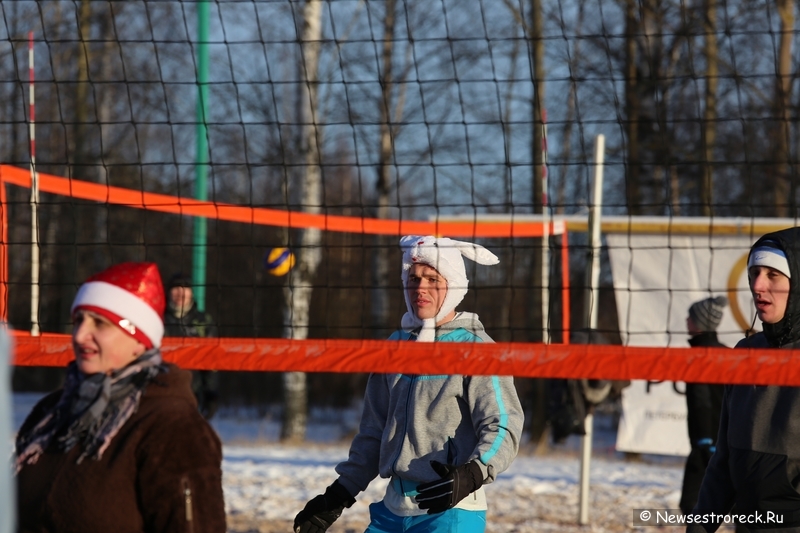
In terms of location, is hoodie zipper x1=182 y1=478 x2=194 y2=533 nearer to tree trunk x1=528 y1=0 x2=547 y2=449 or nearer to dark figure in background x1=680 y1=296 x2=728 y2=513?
dark figure in background x1=680 y1=296 x2=728 y2=513

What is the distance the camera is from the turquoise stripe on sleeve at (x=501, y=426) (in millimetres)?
3221

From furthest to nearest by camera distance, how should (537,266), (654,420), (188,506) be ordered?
1. (537,266)
2. (654,420)
3. (188,506)

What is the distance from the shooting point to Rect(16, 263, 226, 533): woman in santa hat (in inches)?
90.2

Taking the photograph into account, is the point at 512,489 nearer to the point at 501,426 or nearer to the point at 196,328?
the point at 196,328

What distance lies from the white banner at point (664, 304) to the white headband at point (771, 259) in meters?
5.24

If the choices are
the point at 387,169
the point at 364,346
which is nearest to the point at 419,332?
the point at 364,346

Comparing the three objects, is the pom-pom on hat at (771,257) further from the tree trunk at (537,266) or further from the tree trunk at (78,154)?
the tree trunk at (78,154)

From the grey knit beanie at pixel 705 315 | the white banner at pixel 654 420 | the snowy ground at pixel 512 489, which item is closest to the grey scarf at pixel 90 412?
the grey knit beanie at pixel 705 315

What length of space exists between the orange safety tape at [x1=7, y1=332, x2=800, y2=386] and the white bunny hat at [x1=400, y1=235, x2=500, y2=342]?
0.15 m

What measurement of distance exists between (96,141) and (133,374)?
17858 millimetres

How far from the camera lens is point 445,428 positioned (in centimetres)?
338

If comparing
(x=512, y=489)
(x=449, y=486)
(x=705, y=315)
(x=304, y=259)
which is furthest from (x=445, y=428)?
(x=304, y=259)

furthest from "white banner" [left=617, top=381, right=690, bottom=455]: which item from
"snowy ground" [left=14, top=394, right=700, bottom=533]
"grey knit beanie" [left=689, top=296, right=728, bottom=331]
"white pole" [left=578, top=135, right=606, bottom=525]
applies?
"grey knit beanie" [left=689, top=296, right=728, bottom=331]

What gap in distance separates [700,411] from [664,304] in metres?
2.70
